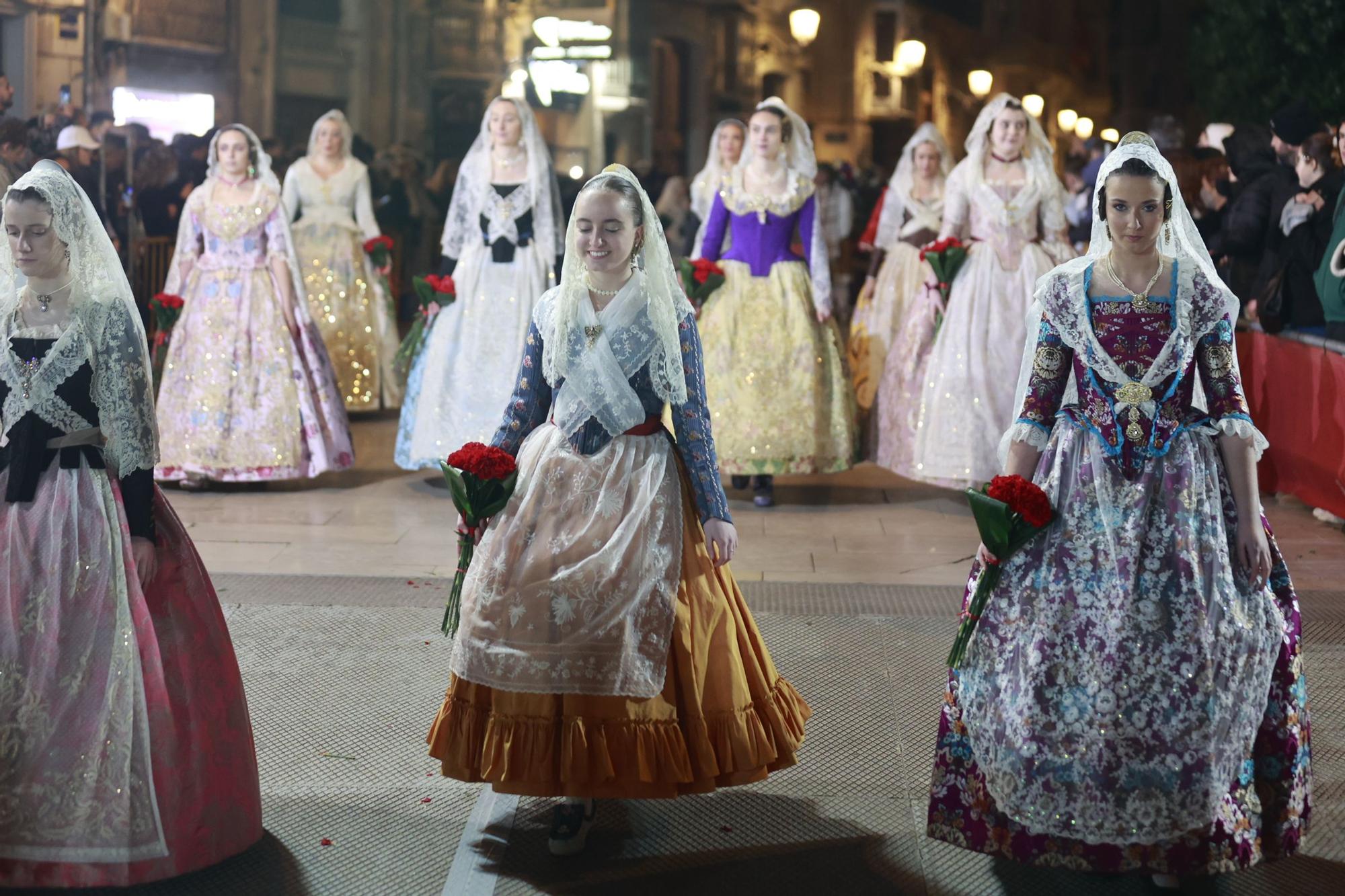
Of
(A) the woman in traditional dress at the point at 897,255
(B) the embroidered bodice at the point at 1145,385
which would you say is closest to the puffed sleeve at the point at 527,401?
(B) the embroidered bodice at the point at 1145,385

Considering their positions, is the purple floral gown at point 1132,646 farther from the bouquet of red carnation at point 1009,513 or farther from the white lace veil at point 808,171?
the white lace veil at point 808,171

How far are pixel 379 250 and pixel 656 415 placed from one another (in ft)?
19.5

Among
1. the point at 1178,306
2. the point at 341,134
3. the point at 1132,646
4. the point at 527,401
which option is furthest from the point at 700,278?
the point at 1132,646

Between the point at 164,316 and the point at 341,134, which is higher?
the point at 341,134

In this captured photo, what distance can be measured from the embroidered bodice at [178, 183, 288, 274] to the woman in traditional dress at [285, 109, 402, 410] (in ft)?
6.19

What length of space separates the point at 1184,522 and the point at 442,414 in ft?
15.8

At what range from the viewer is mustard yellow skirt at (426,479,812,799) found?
3.23 m

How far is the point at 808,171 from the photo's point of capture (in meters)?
7.26

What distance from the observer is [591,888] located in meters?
3.21

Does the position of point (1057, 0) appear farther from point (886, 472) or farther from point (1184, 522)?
point (1184, 522)

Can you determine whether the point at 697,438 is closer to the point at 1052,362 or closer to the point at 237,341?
the point at 1052,362

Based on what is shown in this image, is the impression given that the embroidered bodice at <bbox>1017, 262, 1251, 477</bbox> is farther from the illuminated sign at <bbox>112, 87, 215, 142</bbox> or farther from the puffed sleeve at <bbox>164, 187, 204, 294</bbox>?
the illuminated sign at <bbox>112, 87, 215, 142</bbox>

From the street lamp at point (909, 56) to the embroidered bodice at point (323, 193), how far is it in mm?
8006

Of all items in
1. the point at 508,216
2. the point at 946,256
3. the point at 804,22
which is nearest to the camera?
the point at 946,256
